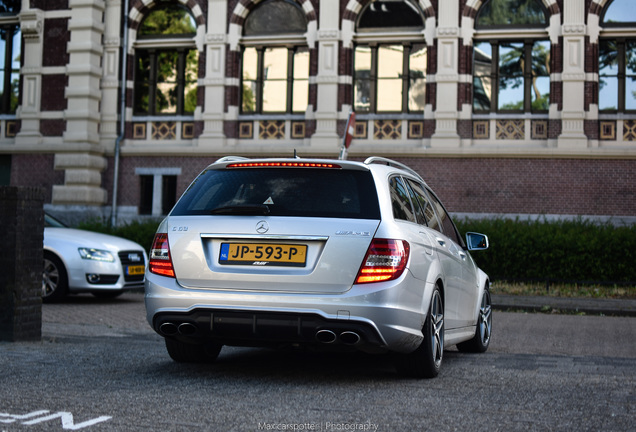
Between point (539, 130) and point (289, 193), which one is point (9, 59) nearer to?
point (539, 130)

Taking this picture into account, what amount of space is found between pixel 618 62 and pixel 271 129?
9766mm

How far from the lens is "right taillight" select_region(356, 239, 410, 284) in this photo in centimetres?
570

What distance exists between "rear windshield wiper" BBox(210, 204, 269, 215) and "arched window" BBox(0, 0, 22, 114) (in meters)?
23.2

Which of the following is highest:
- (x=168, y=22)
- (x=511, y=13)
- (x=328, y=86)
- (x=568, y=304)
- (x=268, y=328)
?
(x=168, y=22)

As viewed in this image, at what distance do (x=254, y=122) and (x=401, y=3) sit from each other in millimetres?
5391

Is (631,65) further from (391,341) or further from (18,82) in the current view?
(391,341)

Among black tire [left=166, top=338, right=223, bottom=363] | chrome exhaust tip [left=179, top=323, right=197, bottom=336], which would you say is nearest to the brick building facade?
black tire [left=166, top=338, right=223, bottom=363]

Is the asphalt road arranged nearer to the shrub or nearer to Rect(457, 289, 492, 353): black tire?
Rect(457, 289, 492, 353): black tire

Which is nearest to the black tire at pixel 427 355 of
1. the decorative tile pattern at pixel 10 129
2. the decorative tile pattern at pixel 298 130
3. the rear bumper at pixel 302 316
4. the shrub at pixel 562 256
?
the rear bumper at pixel 302 316

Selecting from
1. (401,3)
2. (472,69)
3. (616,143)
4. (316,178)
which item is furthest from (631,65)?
(316,178)

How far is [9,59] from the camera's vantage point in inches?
1083

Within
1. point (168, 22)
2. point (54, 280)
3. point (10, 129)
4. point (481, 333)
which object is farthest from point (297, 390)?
point (10, 129)

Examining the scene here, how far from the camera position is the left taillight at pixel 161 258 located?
607cm

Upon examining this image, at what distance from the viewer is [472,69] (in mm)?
24422
